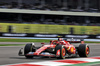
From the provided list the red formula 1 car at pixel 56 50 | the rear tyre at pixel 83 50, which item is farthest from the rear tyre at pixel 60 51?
the rear tyre at pixel 83 50

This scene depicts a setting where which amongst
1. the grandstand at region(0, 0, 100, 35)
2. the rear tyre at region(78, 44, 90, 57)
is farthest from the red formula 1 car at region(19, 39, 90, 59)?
the grandstand at region(0, 0, 100, 35)

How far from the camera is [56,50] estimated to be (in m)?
8.86

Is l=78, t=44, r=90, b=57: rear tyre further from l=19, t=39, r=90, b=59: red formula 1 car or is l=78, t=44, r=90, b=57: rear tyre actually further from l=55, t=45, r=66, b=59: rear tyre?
l=55, t=45, r=66, b=59: rear tyre

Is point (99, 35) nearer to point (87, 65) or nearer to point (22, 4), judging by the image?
point (22, 4)

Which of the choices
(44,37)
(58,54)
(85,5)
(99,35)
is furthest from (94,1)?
(58,54)

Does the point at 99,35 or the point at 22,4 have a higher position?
the point at 22,4

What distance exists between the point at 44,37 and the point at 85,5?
15566mm

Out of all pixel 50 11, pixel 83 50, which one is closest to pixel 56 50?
pixel 83 50

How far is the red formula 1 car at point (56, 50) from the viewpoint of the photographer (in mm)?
8859

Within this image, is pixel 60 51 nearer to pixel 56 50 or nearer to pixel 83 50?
pixel 56 50

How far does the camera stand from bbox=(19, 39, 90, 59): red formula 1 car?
8859 millimetres

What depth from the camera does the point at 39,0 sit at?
38.6 m

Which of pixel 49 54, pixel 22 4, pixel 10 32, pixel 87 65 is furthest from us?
pixel 22 4

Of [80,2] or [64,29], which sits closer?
[64,29]
